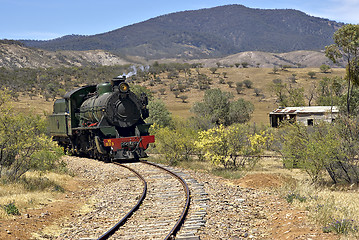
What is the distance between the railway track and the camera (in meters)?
8.83

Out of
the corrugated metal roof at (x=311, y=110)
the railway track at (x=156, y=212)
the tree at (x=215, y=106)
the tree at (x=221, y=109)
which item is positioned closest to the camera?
the railway track at (x=156, y=212)

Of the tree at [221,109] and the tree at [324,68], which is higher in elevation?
the tree at [324,68]

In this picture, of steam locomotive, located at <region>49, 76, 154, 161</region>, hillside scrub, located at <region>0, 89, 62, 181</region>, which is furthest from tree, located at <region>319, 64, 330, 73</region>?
hillside scrub, located at <region>0, 89, 62, 181</region>

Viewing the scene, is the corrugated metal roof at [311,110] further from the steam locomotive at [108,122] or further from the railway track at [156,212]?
the railway track at [156,212]

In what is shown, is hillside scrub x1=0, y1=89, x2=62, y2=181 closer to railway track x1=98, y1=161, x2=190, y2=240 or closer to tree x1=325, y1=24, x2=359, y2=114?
railway track x1=98, y1=161, x2=190, y2=240

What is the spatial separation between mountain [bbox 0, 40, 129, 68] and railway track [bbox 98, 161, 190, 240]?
9786 cm

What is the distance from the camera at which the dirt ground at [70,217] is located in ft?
28.1

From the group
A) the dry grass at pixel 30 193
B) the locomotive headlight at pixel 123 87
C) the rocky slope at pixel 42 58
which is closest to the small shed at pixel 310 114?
the locomotive headlight at pixel 123 87

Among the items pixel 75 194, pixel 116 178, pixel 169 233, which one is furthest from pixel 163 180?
pixel 169 233

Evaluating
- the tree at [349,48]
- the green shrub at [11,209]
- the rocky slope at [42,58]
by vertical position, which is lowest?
the green shrub at [11,209]

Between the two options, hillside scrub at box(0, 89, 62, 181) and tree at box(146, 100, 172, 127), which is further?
tree at box(146, 100, 172, 127)

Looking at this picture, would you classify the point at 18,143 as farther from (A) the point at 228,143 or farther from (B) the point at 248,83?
(B) the point at 248,83

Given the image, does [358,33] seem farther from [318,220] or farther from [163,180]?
[318,220]

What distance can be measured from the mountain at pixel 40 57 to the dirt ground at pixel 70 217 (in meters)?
99.7
